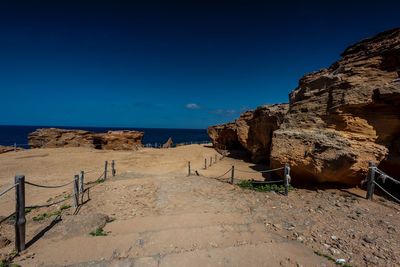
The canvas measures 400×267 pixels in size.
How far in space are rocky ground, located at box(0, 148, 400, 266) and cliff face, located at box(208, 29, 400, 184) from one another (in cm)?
100

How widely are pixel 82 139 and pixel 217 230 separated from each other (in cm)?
3099

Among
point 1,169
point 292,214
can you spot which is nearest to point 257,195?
point 292,214

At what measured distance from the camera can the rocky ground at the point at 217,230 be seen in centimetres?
392

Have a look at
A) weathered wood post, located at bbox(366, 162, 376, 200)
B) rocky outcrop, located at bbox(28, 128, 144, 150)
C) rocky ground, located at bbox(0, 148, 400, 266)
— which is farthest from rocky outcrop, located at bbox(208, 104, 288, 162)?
rocky outcrop, located at bbox(28, 128, 144, 150)

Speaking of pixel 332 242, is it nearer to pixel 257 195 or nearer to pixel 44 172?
pixel 257 195

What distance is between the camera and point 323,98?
938cm

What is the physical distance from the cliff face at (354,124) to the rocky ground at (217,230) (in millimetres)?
997

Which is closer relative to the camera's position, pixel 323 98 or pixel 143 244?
pixel 143 244

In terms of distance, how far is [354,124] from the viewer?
8375 mm

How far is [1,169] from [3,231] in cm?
1443

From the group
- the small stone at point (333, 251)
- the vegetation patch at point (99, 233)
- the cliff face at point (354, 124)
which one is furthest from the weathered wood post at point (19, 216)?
the cliff face at point (354, 124)

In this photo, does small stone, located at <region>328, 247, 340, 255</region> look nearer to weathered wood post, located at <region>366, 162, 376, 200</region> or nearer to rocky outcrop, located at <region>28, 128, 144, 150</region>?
weathered wood post, located at <region>366, 162, 376, 200</region>

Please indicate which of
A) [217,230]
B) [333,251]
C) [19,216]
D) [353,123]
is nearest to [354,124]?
[353,123]

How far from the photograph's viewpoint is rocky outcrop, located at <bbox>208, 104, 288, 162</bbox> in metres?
17.3
